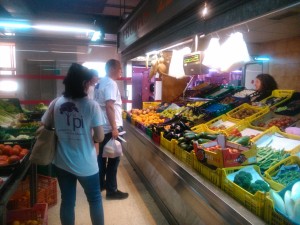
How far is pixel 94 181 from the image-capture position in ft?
8.54

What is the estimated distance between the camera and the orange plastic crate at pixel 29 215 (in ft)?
8.88

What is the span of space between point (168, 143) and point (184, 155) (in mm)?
548

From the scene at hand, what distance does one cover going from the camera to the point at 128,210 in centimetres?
371

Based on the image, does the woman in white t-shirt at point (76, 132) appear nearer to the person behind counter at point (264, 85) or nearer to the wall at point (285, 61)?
the person behind counter at point (264, 85)

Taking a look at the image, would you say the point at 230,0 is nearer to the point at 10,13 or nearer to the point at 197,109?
the point at 197,109

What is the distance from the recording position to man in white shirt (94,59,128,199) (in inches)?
146

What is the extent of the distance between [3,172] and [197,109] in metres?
3.06

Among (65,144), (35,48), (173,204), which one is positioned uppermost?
(35,48)

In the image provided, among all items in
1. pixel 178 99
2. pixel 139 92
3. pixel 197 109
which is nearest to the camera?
pixel 197 109

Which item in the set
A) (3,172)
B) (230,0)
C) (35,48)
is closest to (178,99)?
(230,0)

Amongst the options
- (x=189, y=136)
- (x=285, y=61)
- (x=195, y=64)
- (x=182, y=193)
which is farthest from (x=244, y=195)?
(x=285, y=61)

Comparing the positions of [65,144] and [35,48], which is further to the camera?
[35,48]

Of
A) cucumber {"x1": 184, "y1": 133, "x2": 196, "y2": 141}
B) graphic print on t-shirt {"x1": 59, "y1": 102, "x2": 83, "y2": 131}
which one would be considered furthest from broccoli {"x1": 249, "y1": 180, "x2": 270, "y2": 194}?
graphic print on t-shirt {"x1": 59, "y1": 102, "x2": 83, "y2": 131}

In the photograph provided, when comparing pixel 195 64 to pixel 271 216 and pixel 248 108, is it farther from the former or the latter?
pixel 271 216
